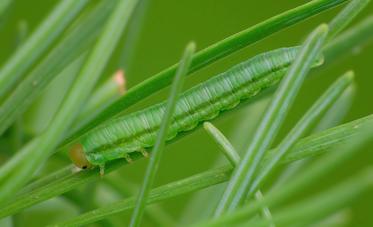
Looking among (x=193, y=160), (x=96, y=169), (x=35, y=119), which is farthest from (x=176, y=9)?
(x=96, y=169)

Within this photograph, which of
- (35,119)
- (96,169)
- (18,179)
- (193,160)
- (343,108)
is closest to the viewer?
(18,179)

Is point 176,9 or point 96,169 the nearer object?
point 96,169

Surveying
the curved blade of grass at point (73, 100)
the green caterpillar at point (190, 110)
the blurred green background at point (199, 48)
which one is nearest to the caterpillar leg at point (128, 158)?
the green caterpillar at point (190, 110)

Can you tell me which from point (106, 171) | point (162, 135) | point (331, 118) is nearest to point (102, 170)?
point (106, 171)

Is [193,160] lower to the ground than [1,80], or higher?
higher

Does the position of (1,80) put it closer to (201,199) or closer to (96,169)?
(96,169)

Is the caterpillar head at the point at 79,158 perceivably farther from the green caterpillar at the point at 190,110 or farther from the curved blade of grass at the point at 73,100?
the curved blade of grass at the point at 73,100

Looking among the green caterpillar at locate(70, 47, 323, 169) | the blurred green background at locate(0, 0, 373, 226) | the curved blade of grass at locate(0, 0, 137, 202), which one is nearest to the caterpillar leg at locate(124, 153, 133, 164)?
the green caterpillar at locate(70, 47, 323, 169)

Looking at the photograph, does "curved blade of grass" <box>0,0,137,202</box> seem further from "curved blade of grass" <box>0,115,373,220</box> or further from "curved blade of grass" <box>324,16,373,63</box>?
"curved blade of grass" <box>324,16,373,63</box>
